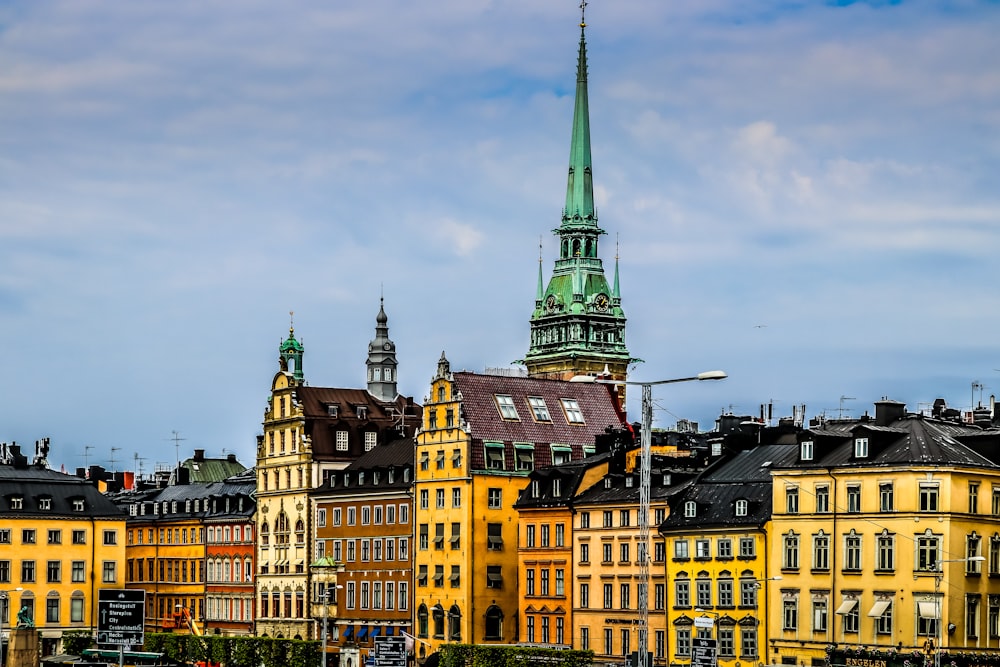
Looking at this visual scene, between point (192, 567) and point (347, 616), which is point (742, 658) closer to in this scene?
point (347, 616)

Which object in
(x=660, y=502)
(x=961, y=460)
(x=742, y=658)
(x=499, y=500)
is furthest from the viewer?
(x=499, y=500)

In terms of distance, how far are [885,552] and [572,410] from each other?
46193 mm

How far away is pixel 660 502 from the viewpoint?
13538 cm

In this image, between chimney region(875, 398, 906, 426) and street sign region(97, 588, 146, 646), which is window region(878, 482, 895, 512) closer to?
chimney region(875, 398, 906, 426)

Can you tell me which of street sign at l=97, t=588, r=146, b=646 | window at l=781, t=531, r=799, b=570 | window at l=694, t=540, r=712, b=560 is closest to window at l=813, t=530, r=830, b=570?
window at l=781, t=531, r=799, b=570

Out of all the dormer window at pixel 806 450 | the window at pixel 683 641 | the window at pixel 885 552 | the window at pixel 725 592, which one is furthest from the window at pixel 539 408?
the window at pixel 885 552

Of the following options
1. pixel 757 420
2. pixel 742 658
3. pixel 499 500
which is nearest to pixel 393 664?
pixel 742 658

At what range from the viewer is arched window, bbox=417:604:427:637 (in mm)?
154000

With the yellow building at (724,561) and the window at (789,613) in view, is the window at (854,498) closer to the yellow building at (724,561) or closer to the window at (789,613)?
the window at (789,613)

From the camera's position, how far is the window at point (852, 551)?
394ft

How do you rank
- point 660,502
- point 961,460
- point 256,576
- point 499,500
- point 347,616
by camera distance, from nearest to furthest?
1. point 961,460
2. point 660,502
3. point 499,500
4. point 347,616
5. point 256,576

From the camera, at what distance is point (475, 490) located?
150125mm

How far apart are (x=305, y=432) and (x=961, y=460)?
227ft

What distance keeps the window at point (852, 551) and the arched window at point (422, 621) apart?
42980mm
